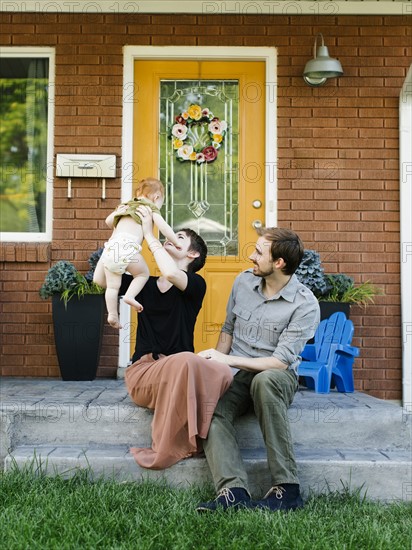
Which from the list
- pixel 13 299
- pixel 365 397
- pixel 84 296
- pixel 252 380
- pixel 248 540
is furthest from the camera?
pixel 13 299

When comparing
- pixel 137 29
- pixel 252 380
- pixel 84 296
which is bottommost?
pixel 252 380

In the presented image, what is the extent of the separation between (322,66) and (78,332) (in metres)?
2.61

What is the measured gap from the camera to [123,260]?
3.80m

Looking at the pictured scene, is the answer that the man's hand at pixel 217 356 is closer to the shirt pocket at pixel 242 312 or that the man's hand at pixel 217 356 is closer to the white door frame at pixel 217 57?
the shirt pocket at pixel 242 312

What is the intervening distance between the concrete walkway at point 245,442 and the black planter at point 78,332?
0.95 m

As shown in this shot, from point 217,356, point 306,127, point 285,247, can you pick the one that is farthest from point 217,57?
point 217,356

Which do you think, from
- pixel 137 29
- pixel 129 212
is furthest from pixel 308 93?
pixel 129 212

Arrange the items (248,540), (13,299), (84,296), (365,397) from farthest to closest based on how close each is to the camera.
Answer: (13,299) < (84,296) < (365,397) < (248,540)

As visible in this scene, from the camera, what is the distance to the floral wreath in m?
5.65

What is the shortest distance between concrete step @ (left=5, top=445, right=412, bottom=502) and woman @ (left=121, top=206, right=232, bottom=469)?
0.07 metres

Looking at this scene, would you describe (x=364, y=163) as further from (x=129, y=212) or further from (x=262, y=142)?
(x=129, y=212)

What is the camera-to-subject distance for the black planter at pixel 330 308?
5.09 metres

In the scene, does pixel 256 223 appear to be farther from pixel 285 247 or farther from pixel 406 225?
pixel 285 247

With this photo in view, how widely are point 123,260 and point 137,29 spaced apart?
2.55 metres
